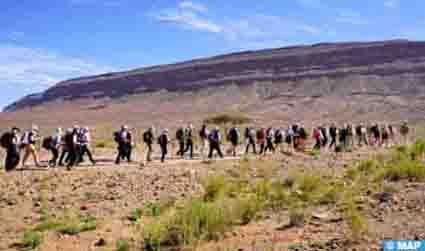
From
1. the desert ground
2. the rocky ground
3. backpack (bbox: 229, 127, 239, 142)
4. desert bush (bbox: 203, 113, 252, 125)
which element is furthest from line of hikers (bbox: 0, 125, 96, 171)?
desert bush (bbox: 203, 113, 252, 125)

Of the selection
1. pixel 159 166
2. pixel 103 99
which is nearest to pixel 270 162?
pixel 159 166

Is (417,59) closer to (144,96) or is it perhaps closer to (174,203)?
(144,96)

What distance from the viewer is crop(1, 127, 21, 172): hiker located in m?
18.3

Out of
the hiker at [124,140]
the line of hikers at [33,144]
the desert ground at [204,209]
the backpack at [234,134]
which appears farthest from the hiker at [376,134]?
the line of hikers at [33,144]

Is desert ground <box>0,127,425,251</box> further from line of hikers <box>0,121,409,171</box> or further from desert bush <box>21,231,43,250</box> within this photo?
line of hikers <box>0,121,409,171</box>

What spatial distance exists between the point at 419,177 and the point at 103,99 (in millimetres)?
130681

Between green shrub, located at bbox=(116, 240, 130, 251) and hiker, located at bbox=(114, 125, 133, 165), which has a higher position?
hiker, located at bbox=(114, 125, 133, 165)

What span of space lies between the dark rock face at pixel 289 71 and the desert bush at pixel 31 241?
89403mm

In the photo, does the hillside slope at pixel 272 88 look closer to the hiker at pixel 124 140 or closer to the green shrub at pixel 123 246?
the hiker at pixel 124 140

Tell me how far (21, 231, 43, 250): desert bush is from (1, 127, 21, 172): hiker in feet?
25.5

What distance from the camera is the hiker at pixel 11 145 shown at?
60.0ft

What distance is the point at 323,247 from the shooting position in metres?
8.53

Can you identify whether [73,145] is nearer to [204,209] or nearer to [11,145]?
[11,145]

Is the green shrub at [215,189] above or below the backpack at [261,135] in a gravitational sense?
below
